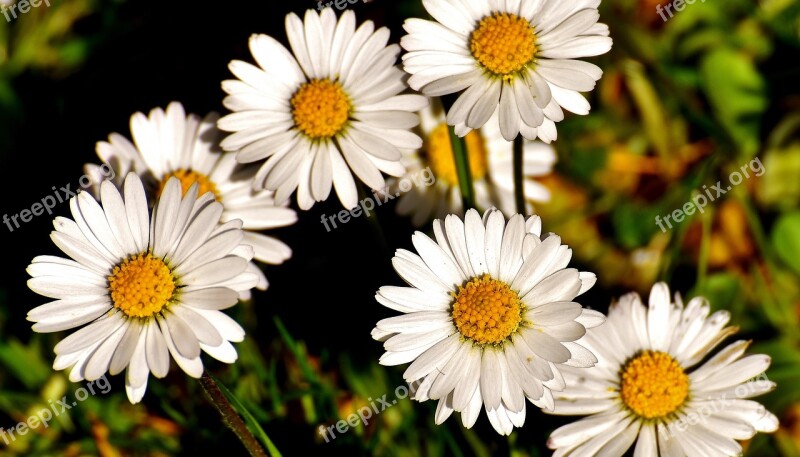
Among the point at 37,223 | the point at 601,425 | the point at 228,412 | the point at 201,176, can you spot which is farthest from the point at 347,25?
the point at 37,223

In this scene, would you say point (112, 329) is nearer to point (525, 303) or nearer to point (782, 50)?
point (525, 303)

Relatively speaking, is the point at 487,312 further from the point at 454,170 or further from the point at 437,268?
the point at 454,170

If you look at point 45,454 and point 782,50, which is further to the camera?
point 782,50

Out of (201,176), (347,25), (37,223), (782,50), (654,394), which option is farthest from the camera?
(782,50)

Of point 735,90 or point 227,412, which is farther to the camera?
point 735,90

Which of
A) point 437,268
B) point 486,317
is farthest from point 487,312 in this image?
point 437,268

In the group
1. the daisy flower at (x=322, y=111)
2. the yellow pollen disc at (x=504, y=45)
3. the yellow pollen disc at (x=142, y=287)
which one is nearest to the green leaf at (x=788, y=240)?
the yellow pollen disc at (x=504, y=45)

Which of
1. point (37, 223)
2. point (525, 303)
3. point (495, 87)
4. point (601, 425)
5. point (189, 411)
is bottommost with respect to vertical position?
point (601, 425)

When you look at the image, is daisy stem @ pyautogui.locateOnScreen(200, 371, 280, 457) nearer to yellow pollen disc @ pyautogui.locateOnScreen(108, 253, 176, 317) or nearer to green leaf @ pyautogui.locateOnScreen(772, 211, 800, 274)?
yellow pollen disc @ pyautogui.locateOnScreen(108, 253, 176, 317)
